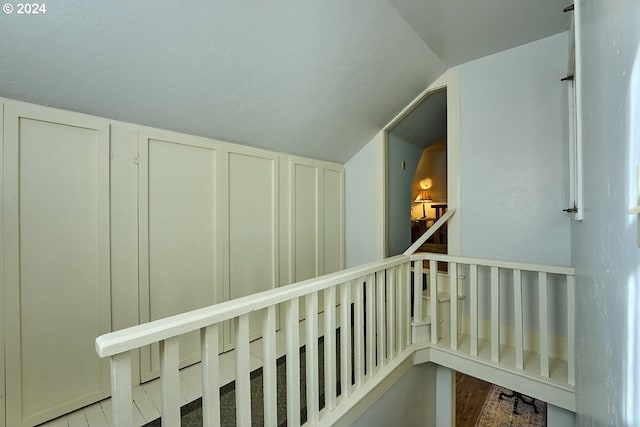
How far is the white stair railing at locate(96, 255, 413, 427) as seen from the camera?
2.33 ft

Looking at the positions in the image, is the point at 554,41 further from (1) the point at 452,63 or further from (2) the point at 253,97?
(2) the point at 253,97

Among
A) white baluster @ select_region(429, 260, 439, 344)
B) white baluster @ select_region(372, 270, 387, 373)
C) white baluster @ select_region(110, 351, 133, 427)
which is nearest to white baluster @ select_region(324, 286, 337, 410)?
white baluster @ select_region(372, 270, 387, 373)

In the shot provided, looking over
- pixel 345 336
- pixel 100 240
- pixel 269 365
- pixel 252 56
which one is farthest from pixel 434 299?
pixel 100 240

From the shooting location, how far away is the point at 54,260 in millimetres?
1335

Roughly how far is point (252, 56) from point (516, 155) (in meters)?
2.07

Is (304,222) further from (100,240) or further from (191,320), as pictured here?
(191,320)

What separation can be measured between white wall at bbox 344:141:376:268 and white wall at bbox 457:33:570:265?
907 mm

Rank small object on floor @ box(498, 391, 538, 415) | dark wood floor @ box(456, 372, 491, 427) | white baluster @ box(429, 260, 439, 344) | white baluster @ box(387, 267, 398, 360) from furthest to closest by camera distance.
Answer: small object on floor @ box(498, 391, 538, 415)
dark wood floor @ box(456, 372, 491, 427)
white baluster @ box(429, 260, 439, 344)
white baluster @ box(387, 267, 398, 360)

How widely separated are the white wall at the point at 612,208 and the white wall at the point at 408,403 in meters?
1.02

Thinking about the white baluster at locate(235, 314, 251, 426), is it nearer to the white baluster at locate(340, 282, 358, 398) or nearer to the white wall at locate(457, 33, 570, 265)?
the white baluster at locate(340, 282, 358, 398)

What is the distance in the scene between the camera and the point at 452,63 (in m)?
2.34

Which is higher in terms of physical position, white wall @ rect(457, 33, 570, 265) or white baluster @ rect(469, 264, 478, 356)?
white wall @ rect(457, 33, 570, 265)

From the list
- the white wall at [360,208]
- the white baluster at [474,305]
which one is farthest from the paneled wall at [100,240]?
the white baluster at [474,305]

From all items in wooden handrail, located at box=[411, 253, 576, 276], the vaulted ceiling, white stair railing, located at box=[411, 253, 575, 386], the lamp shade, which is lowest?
white stair railing, located at box=[411, 253, 575, 386]
